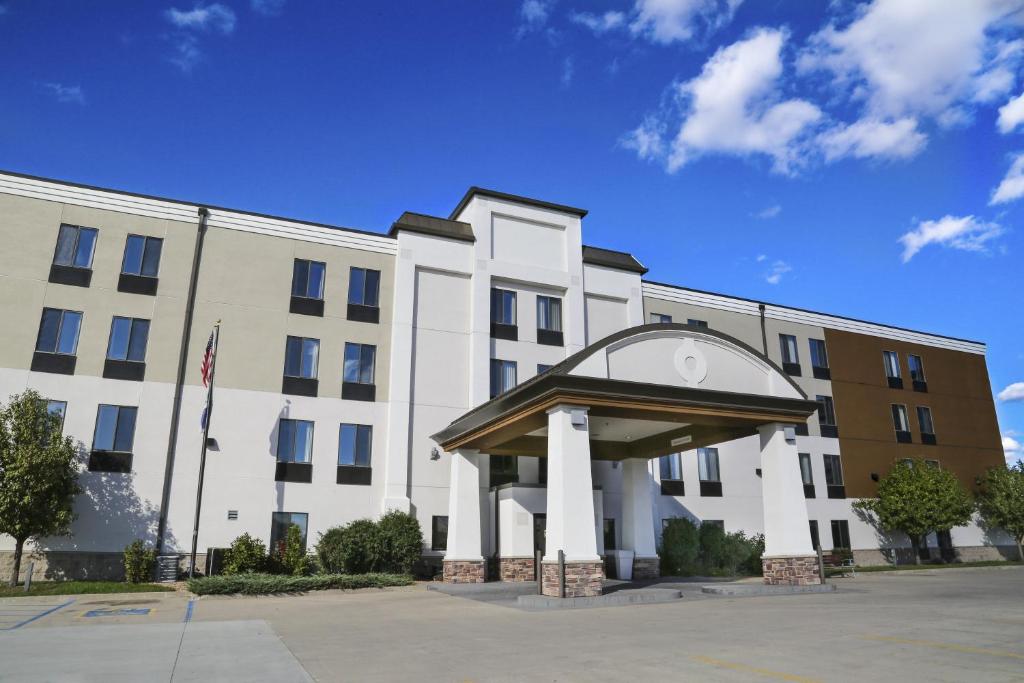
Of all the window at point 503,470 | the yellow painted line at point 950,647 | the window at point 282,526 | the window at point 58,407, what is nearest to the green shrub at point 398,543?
the window at point 282,526

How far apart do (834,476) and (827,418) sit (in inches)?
120

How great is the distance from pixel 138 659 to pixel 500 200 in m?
24.2

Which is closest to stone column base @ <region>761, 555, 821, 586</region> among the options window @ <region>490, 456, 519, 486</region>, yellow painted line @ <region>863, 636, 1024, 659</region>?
yellow painted line @ <region>863, 636, 1024, 659</region>

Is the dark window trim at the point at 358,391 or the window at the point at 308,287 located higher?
the window at the point at 308,287

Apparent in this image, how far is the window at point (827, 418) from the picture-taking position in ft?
119

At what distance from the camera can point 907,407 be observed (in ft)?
130

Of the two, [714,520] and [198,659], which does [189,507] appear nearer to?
[198,659]

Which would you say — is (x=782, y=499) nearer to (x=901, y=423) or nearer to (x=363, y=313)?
(x=363, y=313)

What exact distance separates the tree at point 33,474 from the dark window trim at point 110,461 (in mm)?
868

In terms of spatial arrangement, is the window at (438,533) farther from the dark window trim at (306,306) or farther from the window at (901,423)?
the window at (901,423)

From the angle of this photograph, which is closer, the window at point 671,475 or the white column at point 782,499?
the white column at point 782,499

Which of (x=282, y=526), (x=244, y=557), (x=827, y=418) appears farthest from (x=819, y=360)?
(x=244, y=557)

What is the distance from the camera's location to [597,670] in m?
8.24

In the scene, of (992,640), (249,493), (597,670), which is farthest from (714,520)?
(597,670)
